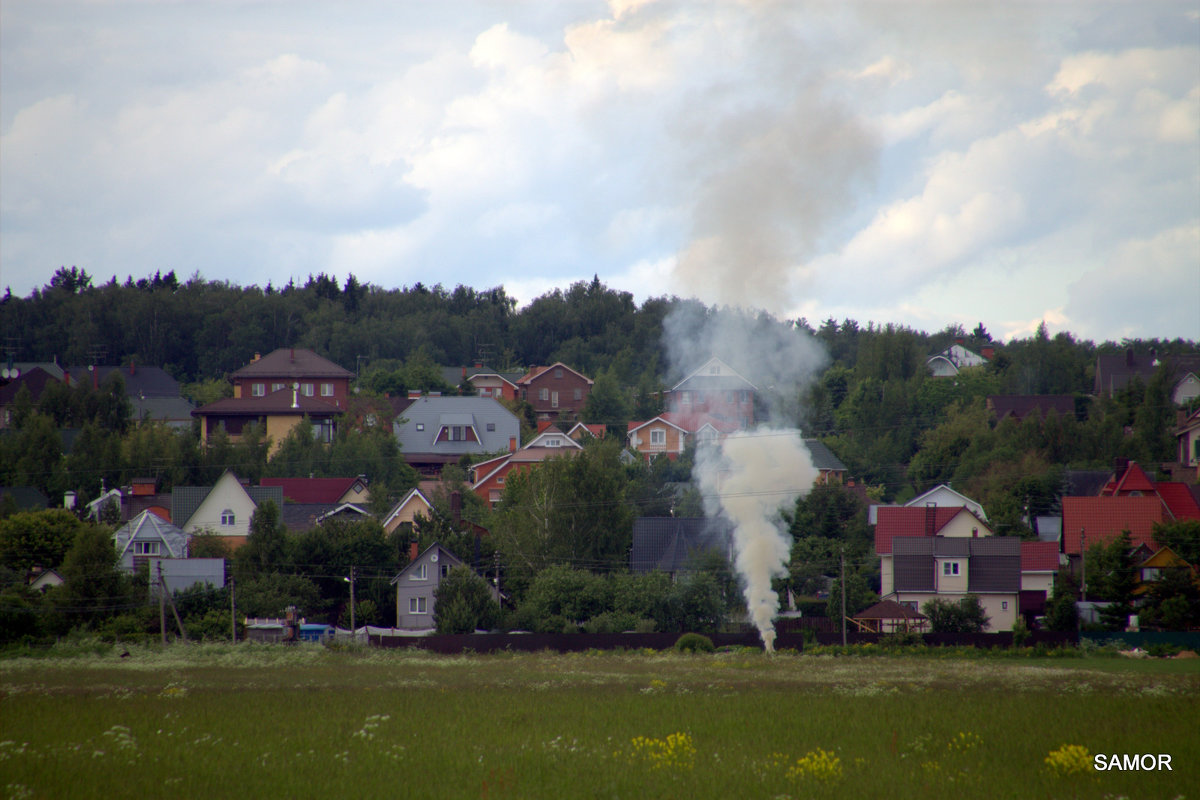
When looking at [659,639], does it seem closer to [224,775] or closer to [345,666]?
[345,666]

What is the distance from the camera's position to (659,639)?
1946 inches

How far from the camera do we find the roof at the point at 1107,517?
5847 centimetres

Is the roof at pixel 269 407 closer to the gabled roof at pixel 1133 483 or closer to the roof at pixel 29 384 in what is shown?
the roof at pixel 29 384

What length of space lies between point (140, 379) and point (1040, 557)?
105 m

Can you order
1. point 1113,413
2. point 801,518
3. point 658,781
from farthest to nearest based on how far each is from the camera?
point 1113,413
point 801,518
point 658,781

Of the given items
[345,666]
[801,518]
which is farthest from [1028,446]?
[345,666]

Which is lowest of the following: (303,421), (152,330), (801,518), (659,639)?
(659,639)

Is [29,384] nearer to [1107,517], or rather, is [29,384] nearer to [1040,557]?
[1040,557]

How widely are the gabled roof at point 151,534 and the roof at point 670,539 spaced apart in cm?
2564

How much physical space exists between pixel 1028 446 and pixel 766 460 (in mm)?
26644

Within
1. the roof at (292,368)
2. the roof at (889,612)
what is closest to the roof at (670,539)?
the roof at (889,612)

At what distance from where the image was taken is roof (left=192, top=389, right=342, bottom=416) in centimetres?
9250

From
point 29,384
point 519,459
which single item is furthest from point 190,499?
point 29,384

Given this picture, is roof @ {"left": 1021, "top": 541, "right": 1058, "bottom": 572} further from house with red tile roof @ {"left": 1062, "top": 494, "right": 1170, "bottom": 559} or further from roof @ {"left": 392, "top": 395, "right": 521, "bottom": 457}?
roof @ {"left": 392, "top": 395, "right": 521, "bottom": 457}
